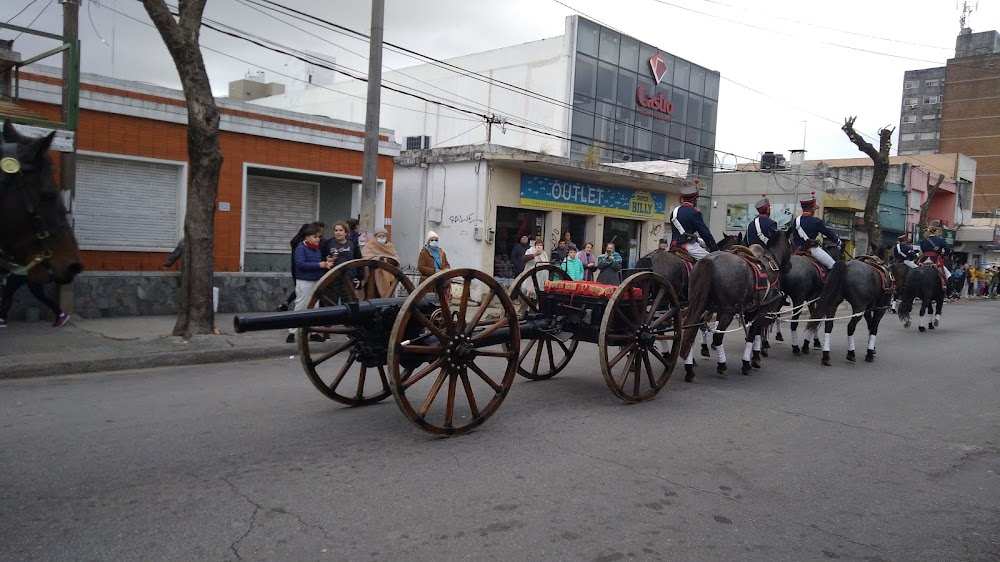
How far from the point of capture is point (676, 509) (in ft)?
15.2

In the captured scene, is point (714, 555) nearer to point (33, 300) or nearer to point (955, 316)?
point (33, 300)

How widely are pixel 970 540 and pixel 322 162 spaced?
45.9 ft

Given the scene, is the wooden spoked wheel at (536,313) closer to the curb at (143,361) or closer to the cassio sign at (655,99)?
the curb at (143,361)

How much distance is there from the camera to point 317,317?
5.41 m

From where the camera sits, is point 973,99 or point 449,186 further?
point 973,99

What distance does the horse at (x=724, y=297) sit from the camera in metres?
8.77

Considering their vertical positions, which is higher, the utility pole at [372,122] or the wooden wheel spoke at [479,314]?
the utility pole at [372,122]

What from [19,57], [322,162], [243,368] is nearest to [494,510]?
[243,368]

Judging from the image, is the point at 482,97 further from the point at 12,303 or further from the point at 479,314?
the point at 479,314

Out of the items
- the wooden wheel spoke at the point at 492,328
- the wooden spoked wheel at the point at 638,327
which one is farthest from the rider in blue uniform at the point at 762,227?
the wooden wheel spoke at the point at 492,328

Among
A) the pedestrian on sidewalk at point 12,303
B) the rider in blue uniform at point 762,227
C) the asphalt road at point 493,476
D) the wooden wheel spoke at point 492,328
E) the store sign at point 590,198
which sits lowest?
the asphalt road at point 493,476

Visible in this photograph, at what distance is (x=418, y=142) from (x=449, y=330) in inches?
1008

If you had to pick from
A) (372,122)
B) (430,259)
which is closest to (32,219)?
(430,259)

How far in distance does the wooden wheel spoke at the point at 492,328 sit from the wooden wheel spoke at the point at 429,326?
32 cm
